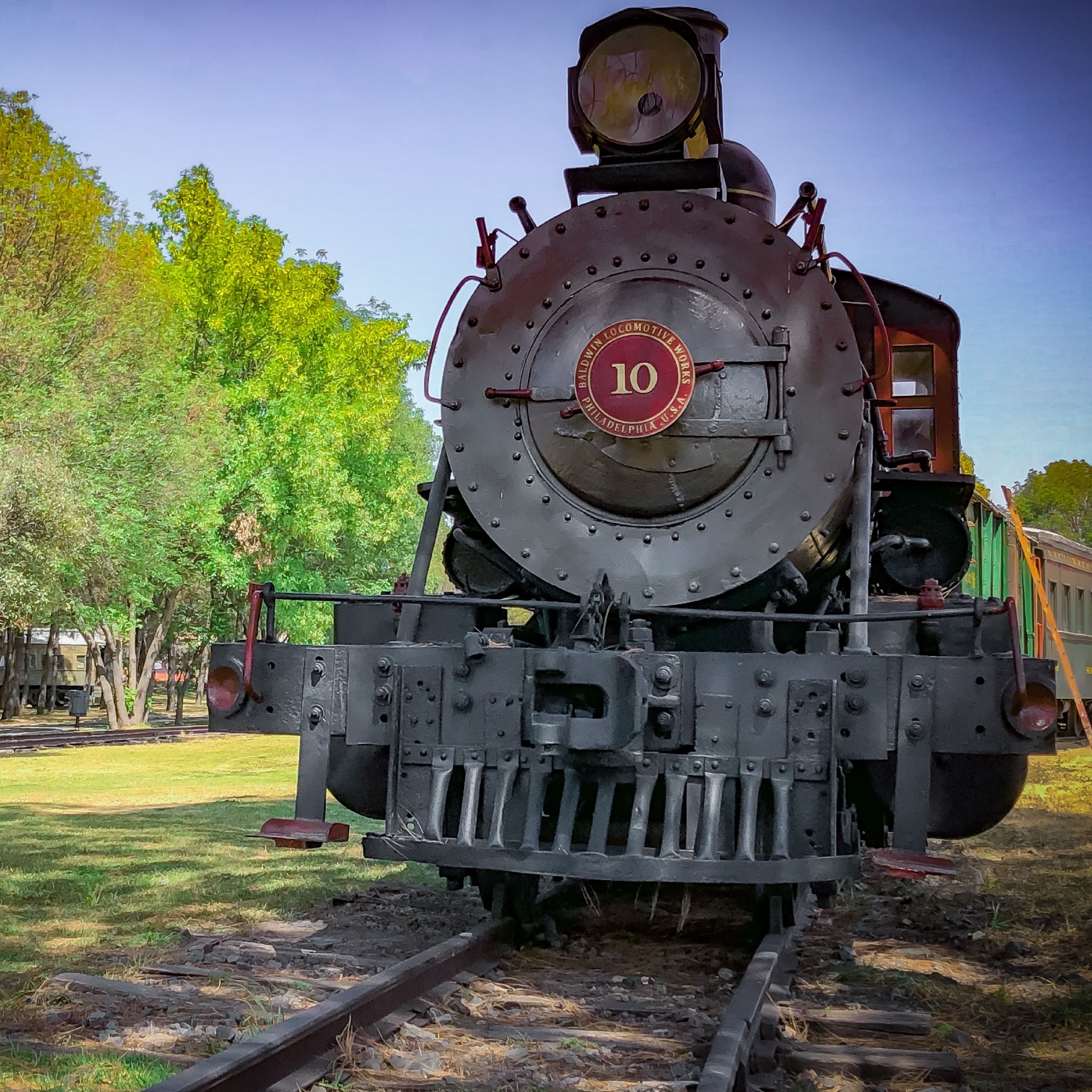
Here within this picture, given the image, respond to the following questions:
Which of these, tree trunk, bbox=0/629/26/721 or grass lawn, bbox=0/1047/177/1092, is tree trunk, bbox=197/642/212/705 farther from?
grass lawn, bbox=0/1047/177/1092

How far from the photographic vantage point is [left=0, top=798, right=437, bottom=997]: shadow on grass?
488cm

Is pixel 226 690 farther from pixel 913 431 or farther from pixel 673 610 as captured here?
pixel 913 431

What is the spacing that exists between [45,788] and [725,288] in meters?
9.58

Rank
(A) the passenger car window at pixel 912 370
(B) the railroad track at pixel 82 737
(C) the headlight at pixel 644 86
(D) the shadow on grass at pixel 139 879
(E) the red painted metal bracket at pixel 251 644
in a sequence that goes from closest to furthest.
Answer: (E) the red painted metal bracket at pixel 251 644 < (C) the headlight at pixel 644 86 < (D) the shadow on grass at pixel 139 879 < (A) the passenger car window at pixel 912 370 < (B) the railroad track at pixel 82 737

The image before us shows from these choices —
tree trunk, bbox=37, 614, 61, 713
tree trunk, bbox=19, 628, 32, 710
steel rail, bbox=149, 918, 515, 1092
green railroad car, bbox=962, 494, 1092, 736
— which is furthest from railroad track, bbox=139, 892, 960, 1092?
tree trunk, bbox=37, 614, 61, 713

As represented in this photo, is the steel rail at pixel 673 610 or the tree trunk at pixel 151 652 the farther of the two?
the tree trunk at pixel 151 652

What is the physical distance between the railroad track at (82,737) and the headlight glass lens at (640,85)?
13.9 m

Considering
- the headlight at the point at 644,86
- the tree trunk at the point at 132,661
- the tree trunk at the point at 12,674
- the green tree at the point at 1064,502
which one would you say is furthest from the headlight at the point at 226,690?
the green tree at the point at 1064,502

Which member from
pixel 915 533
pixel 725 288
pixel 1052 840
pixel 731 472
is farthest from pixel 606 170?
pixel 1052 840

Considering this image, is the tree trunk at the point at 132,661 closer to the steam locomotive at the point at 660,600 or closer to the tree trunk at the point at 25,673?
the tree trunk at the point at 25,673

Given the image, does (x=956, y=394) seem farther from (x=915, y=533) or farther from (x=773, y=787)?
(x=773, y=787)

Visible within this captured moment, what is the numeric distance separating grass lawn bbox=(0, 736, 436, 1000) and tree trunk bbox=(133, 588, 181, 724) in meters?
10.00

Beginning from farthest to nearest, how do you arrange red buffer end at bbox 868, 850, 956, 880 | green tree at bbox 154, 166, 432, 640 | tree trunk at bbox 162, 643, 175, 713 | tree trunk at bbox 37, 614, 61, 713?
tree trunk at bbox 37, 614, 61, 713 → tree trunk at bbox 162, 643, 175, 713 → green tree at bbox 154, 166, 432, 640 → red buffer end at bbox 868, 850, 956, 880

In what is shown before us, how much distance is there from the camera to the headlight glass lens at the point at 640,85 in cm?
479
